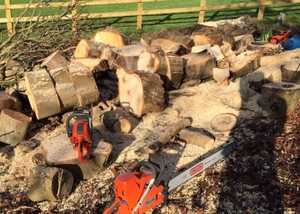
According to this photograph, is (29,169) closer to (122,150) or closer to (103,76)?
(122,150)

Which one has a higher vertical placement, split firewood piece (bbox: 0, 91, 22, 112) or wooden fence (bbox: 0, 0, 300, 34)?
wooden fence (bbox: 0, 0, 300, 34)

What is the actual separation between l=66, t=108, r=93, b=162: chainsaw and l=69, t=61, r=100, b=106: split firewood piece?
4.92 ft

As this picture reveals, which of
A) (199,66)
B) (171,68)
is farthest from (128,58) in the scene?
(199,66)

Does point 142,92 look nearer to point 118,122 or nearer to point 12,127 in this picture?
point 118,122

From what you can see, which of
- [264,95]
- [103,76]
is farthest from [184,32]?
[264,95]

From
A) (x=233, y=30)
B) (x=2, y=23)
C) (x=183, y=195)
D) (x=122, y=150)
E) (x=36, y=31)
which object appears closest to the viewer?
(x=183, y=195)

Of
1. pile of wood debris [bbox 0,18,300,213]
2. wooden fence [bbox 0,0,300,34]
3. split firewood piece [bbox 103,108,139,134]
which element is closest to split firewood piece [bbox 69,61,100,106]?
pile of wood debris [bbox 0,18,300,213]

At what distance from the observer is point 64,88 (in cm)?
731

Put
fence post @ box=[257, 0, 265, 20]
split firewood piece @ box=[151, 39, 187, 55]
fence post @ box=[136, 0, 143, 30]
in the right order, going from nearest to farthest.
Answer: split firewood piece @ box=[151, 39, 187, 55] → fence post @ box=[136, 0, 143, 30] → fence post @ box=[257, 0, 265, 20]

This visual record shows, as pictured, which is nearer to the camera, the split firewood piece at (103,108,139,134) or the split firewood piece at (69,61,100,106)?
the split firewood piece at (103,108,139,134)

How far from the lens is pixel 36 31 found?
10.1 m

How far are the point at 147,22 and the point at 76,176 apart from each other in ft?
26.5

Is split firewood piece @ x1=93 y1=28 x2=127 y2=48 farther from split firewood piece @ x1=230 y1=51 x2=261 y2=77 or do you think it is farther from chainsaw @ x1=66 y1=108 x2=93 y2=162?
chainsaw @ x1=66 y1=108 x2=93 y2=162

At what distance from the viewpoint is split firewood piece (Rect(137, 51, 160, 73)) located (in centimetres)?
810
